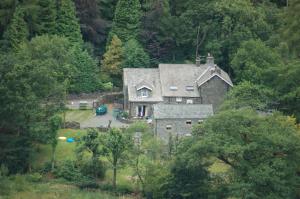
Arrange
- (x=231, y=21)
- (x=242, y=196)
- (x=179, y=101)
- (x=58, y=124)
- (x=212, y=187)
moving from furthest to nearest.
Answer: (x=231, y=21)
(x=179, y=101)
(x=58, y=124)
(x=212, y=187)
(x=242, y=196)

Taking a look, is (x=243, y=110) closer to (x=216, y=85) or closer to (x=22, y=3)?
(x=216, y=85)

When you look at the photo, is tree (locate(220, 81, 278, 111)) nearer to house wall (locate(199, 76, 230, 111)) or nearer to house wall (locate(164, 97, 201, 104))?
house wall (locate(199, 76, 230, 111))

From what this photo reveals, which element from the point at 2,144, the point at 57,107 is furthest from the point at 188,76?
the point at 2,144

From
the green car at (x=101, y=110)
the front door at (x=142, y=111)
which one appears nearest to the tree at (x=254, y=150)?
the front door at (x=142, y=111)

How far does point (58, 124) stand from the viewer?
213 ft

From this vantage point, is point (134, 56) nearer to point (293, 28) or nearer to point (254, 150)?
point (293, 28)

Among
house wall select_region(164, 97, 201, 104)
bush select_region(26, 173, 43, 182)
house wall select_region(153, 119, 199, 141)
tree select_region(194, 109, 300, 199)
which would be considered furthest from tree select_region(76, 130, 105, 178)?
house wall select_region(164, 97, 201, 104)

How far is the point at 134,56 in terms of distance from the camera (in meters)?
84.9

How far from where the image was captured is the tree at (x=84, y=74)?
82.4 metres

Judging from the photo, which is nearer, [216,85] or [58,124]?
[58,124]

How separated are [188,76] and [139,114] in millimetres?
5929

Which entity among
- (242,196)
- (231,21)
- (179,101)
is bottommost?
(242,196)

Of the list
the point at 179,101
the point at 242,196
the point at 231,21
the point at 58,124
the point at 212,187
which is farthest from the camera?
the point at 231,21

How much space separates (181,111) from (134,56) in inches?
607
